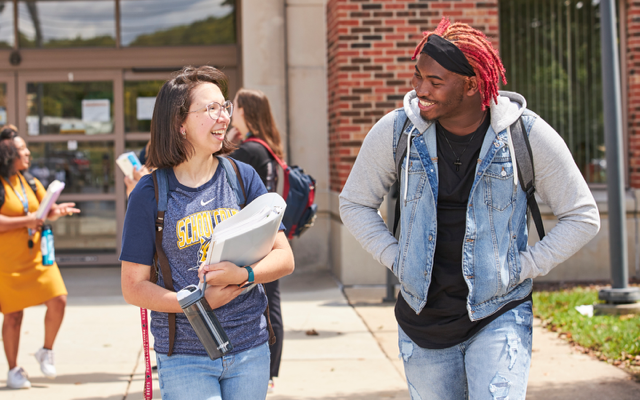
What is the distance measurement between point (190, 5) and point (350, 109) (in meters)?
3.20

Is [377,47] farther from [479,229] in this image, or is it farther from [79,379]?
[479,229]

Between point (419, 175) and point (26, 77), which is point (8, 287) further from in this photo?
point (26, 77)

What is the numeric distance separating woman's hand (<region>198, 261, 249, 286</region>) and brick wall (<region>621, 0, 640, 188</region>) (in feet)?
24.4

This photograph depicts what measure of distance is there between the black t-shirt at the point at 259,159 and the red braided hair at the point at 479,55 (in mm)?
1981

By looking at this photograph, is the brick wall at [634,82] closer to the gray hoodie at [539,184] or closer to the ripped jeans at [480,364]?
the gray hoodie at [539,184]

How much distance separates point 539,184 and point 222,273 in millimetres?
1213

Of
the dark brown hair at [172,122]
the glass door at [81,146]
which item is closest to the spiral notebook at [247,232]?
the dark brown hair at [172,122]

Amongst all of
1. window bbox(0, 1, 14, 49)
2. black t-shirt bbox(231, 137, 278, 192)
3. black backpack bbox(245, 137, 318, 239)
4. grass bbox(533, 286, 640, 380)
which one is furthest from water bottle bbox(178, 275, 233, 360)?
window bbox(0, 1, 14, 49)

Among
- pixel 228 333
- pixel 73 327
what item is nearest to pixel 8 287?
pixel 73 327

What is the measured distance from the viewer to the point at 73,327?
6641 millimetres

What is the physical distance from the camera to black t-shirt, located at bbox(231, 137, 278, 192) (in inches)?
175

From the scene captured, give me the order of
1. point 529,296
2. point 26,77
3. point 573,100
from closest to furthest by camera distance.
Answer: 1. point 529,296
2. point 573,100
3. point 26,77

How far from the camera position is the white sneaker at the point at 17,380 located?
494cm

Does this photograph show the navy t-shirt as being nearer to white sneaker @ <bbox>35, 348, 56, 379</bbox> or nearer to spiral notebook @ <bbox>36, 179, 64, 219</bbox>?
spiral notebook @ <bbox>36, 179, 64, 219</bbox>
